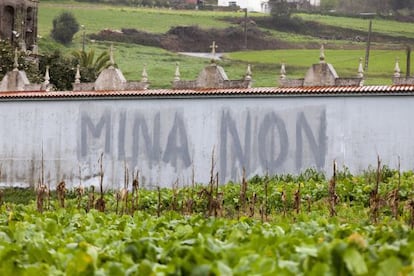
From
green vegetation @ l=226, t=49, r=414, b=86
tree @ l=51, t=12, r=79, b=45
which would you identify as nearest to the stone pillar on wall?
green vegetation @ l=226, t=49, r=414, b=86

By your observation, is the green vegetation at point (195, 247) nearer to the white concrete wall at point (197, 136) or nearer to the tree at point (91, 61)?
the white concrete wall at point (197, 136)

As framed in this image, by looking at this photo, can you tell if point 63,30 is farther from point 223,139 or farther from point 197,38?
point 223,139

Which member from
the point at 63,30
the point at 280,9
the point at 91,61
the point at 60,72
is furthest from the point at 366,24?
the point at 60,72

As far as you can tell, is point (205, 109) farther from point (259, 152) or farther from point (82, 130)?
point (82, 130)

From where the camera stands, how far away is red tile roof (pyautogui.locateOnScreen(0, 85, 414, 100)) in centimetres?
2619

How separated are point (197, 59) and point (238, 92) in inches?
2499

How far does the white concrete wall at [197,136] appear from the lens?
26328mm

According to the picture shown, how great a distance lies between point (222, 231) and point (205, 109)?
18.4m

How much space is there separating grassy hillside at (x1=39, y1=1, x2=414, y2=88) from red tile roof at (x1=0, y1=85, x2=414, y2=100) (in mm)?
35675

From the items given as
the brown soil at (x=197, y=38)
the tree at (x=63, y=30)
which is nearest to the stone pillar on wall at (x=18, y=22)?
the tree at (x=63, y=30)

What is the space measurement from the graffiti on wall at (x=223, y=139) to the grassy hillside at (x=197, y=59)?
36.5m

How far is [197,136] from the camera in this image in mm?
28781

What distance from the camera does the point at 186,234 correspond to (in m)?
9.97

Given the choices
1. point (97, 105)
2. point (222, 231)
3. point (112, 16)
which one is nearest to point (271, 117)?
point (97, 105)
